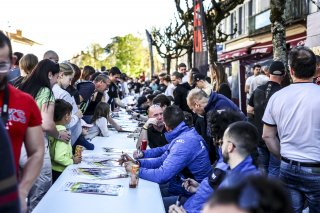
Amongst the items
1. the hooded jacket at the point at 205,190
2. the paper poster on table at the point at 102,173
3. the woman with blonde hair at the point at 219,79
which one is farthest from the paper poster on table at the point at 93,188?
the woman with blonde hair at the point at 219,79

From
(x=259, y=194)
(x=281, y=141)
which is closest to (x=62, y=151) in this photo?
(x=281, y=141)

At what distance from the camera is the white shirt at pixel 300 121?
3.55 metres

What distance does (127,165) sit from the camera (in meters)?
4.16

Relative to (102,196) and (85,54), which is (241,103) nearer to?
(102,196)

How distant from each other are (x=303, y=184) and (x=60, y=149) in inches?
90.7

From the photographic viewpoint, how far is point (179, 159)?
390 cm

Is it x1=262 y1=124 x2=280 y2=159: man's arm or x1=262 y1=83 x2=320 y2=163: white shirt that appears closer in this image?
x1=262 y1=83 x2=320 y2=163: white shirt

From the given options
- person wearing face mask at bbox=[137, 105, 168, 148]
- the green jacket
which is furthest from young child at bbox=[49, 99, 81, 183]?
person wearing face mask at bbox=[137, 105, 168, 148]

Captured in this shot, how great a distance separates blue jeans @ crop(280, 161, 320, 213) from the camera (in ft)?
11.6

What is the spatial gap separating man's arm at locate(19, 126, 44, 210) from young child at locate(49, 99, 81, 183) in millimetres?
1883

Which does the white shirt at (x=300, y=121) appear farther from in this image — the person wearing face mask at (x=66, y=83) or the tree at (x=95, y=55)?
the tree at (x=95, y=55)

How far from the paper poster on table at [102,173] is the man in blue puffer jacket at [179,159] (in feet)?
0.39

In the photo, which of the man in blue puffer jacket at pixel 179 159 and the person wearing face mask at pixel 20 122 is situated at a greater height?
the person wearing face mask at pixel 20 122

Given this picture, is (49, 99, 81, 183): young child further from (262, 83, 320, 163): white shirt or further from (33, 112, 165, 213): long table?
(262, 83, 320, 163): white shirt
